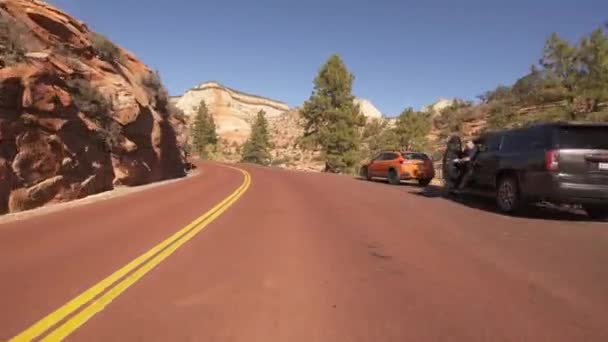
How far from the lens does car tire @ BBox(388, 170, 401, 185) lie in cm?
2123

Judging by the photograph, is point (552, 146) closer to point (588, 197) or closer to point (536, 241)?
point (588, 197)

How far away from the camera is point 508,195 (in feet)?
36.1

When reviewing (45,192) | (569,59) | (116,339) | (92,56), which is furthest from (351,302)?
(569,59)

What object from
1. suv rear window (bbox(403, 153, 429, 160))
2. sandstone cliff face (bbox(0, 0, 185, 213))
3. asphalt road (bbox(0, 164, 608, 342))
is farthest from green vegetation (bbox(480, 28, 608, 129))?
sandstone cliff face (bbox(0, 0, 185, 213))

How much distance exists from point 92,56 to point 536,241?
21533mm

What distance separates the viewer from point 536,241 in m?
7.64

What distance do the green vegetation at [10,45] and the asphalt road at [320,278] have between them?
19.0 feet

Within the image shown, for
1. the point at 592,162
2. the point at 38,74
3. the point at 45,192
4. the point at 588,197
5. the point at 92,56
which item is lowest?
the point at 45,192

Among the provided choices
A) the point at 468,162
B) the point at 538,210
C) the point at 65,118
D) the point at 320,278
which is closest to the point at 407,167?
the point at 468,162

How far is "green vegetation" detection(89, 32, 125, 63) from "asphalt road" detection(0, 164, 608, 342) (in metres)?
16.5

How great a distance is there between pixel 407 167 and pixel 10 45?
15184 millimetres

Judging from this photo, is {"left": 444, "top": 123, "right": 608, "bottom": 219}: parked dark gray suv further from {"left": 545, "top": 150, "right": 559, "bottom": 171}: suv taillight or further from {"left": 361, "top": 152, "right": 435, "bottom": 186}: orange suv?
{"left": 361, "top": 152, "right": 435, "bottom": 186}: orange suv

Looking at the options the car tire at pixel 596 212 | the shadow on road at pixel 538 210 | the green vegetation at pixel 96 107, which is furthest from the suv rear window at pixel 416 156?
the green vegetation at pixel 96 107

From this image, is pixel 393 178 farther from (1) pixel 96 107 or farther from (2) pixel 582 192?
(1) pixel 96 107
